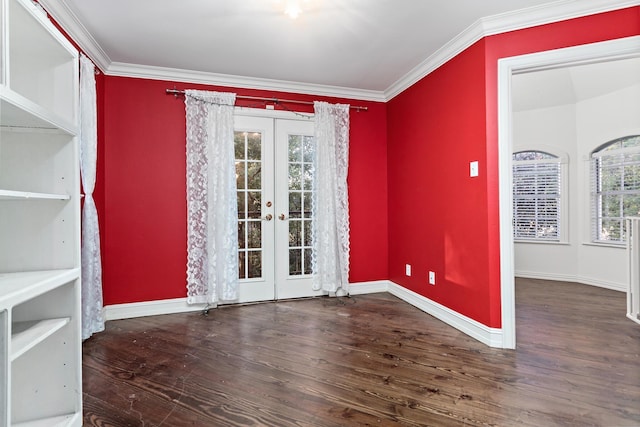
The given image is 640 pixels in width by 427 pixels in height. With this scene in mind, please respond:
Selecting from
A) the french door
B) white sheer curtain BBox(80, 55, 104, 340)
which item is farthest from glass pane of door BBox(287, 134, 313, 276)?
white sheer curtain BBox(80, 55, 104, 340)

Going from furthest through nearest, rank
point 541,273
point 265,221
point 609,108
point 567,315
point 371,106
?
point 541,273 < point 609,108 < point 371,106 < point 265,221 < point 567,315

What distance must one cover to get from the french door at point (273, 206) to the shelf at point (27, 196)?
2.02m

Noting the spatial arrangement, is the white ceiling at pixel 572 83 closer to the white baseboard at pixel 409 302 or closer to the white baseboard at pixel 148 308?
the white baseboard at pixel 409 302

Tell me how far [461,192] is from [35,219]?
2922 mm

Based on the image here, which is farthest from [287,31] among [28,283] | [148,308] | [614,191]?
[614,191]

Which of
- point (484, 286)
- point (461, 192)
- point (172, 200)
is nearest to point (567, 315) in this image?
point (484, 286)

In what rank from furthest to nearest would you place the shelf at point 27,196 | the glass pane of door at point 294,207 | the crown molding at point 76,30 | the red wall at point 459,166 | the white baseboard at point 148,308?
the glass pane of door at point 294,207, the white baseboard at point 148,308, the red wall at point 459,166, the crown molding at point 76,30, the shelf at point 27,196

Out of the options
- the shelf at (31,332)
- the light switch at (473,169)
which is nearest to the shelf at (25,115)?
the shelf at (31,332)

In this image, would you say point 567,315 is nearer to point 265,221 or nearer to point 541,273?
point 541,273

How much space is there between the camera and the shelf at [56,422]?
1.40 meters

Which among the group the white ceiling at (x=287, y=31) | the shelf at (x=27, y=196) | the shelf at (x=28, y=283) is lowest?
the shelf at (x=28, y=283)

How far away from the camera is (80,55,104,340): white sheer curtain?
2.50 metres

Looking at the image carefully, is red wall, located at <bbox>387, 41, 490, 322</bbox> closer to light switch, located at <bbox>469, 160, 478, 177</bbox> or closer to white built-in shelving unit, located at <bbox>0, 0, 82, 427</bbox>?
light switch, located at <bbox>469, 160, 478, 177</bbox>

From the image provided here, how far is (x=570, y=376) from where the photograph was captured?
6.36ft
